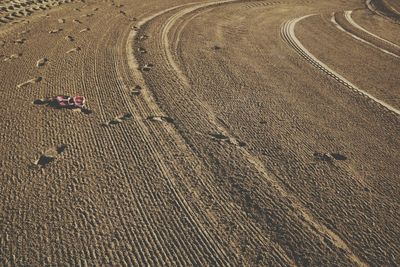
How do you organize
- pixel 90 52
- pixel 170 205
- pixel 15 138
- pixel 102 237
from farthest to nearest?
pixel 90 52 → pixel 15 138 → pixel 170 205 → pixel 102 237

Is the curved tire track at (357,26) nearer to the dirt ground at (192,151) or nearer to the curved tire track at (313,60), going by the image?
the dirt ground at (192,151)

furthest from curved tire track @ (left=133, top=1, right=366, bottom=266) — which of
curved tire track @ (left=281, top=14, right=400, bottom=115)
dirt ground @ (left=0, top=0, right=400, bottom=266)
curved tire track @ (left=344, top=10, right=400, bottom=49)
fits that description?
curved tire track @ (left=344, top=10, right=400, bottom=49)

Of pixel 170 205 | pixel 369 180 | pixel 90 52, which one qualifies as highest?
pixel 90 52

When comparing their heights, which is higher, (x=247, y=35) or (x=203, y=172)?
(x=247, y=35)

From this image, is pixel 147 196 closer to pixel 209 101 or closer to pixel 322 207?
pixel 322 207

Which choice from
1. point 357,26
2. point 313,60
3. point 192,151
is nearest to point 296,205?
point 192,151

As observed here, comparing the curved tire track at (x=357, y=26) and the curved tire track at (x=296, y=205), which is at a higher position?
the curved tire track at (x=357, y=26)

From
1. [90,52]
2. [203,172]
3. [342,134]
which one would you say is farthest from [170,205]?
[90,52]

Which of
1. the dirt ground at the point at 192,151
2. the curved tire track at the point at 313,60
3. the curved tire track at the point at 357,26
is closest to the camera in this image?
the dirt ground at the point at 192,151

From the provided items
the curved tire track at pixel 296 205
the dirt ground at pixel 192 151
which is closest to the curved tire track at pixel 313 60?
the dirt ground at pixel 192 151
